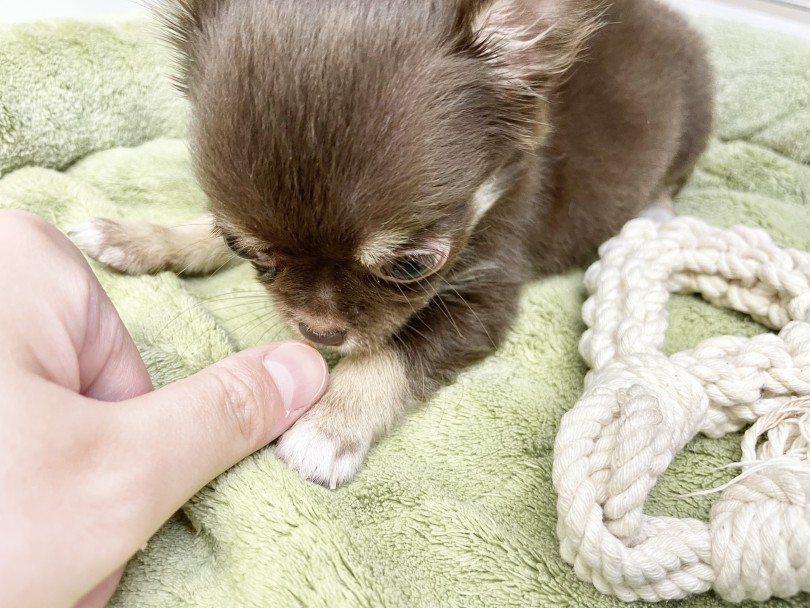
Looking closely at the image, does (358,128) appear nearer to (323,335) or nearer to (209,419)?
(323,335)

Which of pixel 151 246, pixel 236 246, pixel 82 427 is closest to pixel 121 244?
pixel 151 246

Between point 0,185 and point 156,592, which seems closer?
point 156,592

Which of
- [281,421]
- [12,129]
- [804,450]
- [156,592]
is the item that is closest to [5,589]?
[156,592]

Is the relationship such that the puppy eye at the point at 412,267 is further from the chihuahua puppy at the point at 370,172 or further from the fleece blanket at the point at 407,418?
the fleece blanket at the point at 407,418

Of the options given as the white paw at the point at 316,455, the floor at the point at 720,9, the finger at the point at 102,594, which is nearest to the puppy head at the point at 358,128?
the white paw at the point at 316,455

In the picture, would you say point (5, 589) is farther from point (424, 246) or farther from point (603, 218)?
point (603, 218)

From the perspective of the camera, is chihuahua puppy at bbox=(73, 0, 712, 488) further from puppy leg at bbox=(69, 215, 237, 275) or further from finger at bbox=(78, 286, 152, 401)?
finger at bbox=(78, 286, 152, 401)

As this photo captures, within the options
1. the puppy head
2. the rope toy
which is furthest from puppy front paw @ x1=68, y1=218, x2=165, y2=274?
the rope toy
